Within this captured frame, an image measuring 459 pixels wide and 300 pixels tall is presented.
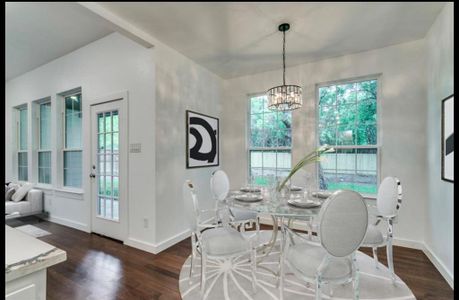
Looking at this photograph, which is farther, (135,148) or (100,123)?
(100,123)

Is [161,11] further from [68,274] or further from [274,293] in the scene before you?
[68,274]

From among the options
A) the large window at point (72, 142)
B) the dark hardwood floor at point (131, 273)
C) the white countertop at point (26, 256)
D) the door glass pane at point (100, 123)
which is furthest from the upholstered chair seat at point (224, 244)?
the large window at point (72, 142)

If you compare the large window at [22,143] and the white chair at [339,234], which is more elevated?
the large window at [22,143]

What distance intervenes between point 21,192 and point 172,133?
3.31 m

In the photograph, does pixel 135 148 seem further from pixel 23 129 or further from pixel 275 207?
pixel 23 129

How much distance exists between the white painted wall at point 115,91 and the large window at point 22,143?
1226 mm

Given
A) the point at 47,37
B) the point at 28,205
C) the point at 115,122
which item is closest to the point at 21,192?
the point at 28,205

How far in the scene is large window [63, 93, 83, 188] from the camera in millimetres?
3664

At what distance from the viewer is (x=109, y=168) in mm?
3105

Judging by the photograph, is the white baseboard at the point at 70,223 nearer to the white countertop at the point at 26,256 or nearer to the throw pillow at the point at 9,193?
the throw pillow at the point at 9,193

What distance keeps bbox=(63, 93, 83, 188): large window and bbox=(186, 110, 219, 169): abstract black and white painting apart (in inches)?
75.9

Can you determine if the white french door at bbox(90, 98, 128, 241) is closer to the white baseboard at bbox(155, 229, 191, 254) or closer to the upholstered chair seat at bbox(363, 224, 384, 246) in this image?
the white baseboard at bbox(155, 229, 191, 254)

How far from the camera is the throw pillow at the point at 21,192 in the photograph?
153 inches

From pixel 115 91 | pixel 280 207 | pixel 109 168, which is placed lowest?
pixel 280 207
